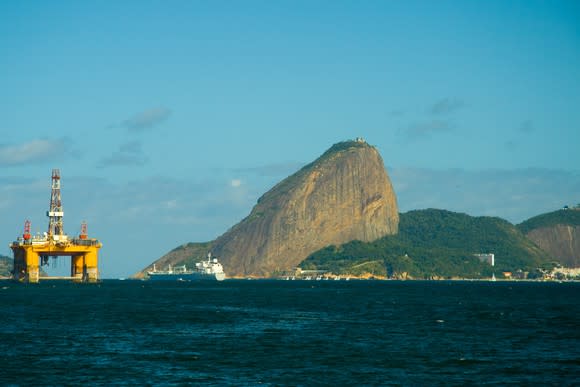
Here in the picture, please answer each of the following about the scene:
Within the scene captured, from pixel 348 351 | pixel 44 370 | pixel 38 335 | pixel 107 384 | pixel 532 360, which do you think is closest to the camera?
pixel 107 384

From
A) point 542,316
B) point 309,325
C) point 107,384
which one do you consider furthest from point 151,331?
point 542,316

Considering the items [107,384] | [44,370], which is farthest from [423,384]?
[44,370]

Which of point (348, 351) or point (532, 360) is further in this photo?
point (348, 351)

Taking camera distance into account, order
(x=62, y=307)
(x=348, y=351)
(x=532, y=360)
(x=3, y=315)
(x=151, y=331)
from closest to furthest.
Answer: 1. (x=532, y=360)
2. (x=348, y=351)
3. (x=151, y=331)
4. (x=3, y=315)
5. (x=62, y=307)

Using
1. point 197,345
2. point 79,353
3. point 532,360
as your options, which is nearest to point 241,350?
point 197,345

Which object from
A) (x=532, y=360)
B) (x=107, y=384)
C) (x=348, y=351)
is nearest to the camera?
(x=107, y=384)

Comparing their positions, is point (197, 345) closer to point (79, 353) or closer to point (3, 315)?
point (79, 353)

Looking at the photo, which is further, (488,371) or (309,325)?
(309,325)

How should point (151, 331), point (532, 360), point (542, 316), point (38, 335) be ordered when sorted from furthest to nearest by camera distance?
point (542, 316)
point (151, 331)
point (38, 335)
point (532, 360)

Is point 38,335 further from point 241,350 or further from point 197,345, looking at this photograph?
point 241,350
